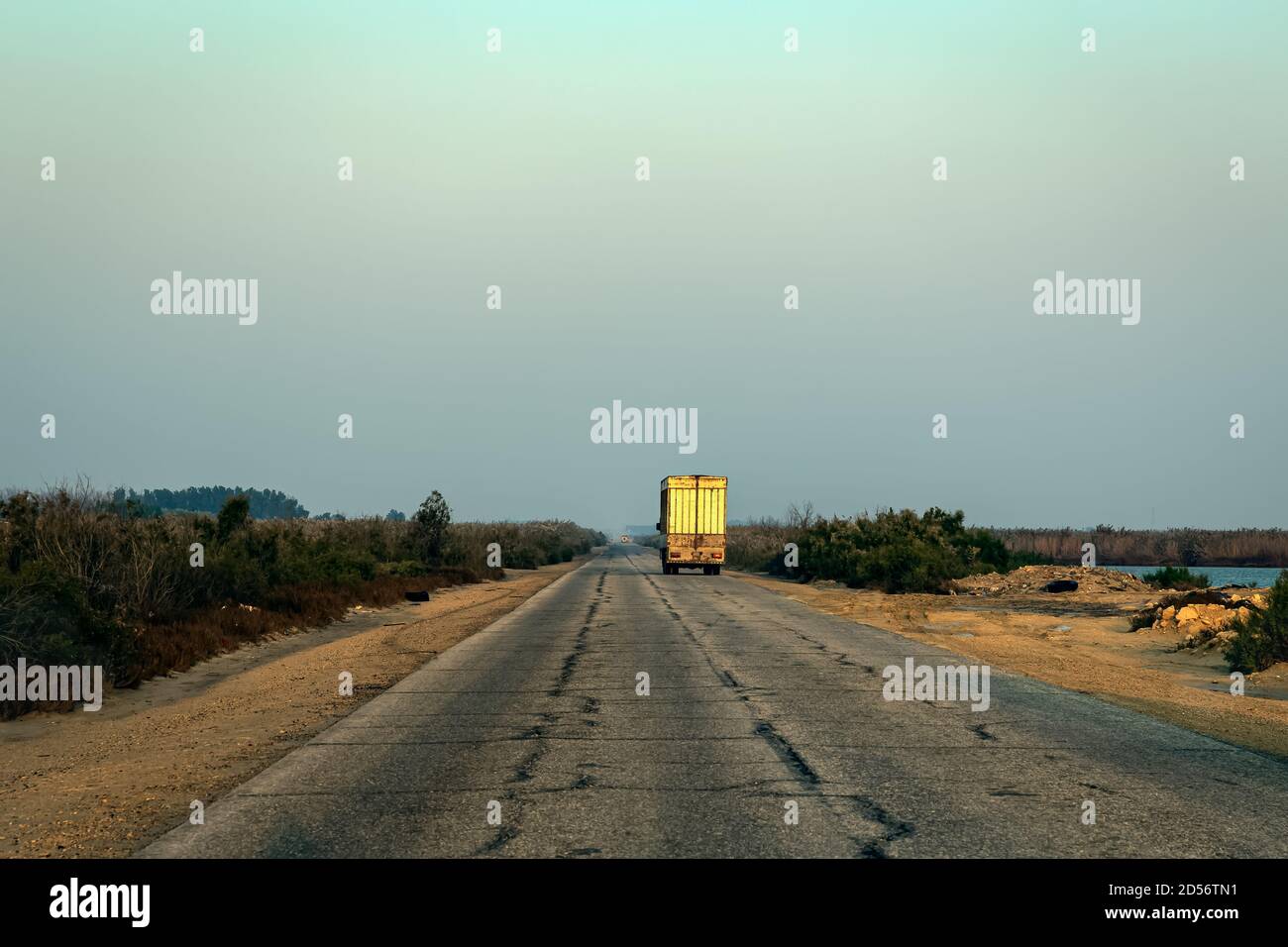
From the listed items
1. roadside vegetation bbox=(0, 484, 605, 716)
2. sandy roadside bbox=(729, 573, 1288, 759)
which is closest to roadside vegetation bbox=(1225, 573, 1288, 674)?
sandy roadside bbox=(729, 573, 1288, 759)

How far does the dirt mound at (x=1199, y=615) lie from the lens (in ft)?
68.2

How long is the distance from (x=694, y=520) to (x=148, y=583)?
98.6 ft

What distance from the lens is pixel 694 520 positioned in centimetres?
4825

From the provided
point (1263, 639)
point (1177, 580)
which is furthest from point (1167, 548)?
point (1263, 639)

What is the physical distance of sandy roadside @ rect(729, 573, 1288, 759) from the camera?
42.1 ft

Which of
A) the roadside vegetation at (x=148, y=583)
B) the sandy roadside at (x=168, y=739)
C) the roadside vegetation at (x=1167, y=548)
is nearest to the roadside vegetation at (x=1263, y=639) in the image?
the sandy roadside at (x=168, y=739)

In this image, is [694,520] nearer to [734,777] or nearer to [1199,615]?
[1199,615]

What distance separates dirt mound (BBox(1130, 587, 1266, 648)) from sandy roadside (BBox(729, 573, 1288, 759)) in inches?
14.6

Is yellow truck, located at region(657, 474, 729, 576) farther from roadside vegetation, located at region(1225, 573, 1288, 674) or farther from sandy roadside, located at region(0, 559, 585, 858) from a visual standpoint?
roadside vegetation, located at region(1225, 573, 1288, 674)

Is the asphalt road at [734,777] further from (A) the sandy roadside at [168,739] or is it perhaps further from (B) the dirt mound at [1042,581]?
(B) the dirt mound at [1042,581]
